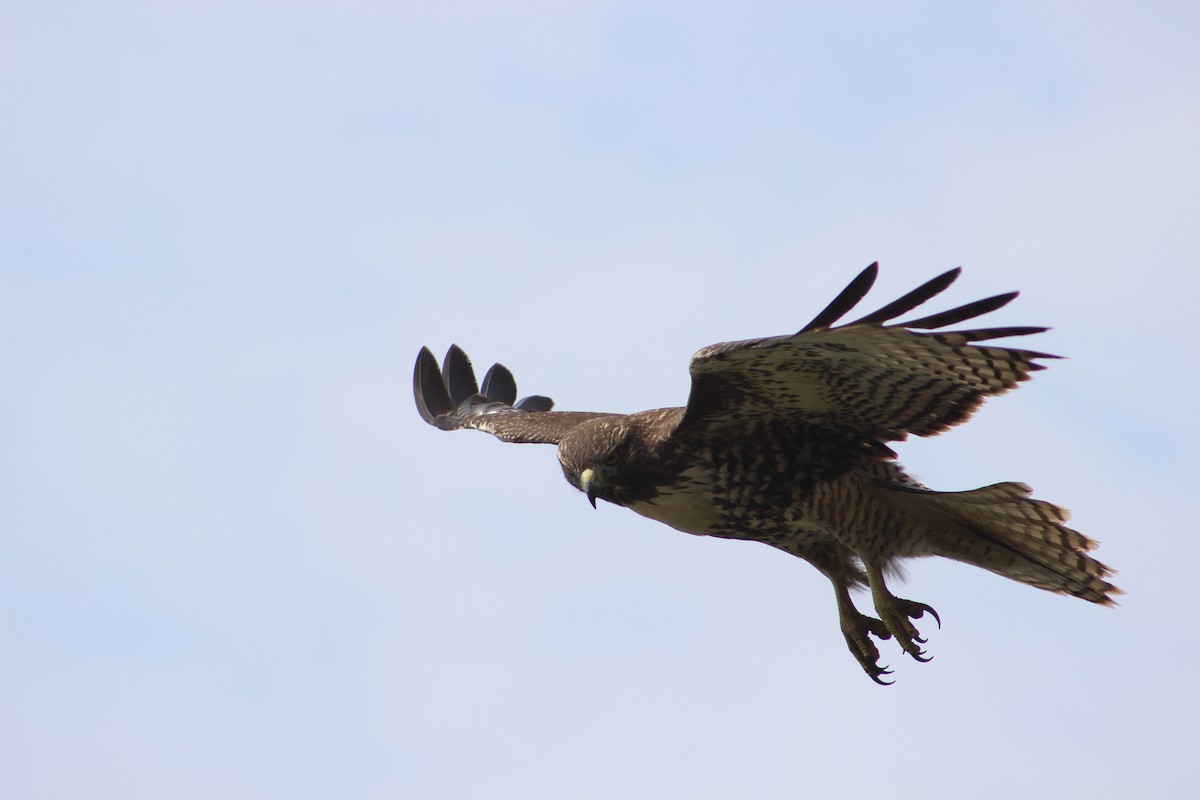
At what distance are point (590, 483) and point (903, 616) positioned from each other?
167 cm

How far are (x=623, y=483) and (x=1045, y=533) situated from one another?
204 centimetres

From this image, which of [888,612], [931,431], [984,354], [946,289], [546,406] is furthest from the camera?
[546,406]

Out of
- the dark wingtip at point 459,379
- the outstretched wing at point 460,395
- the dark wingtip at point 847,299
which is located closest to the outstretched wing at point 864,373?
the dark wingtip at point 847,299

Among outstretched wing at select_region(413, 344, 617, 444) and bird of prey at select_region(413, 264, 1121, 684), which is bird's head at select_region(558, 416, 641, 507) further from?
outstretched wing at select_region(413, 344, 617, 444)

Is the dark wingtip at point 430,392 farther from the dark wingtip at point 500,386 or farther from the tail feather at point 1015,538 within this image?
the tail feather at point 1015,538

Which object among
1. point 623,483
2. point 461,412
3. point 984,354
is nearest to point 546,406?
point 461,412

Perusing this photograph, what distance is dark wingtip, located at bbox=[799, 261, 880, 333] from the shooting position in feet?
20.5

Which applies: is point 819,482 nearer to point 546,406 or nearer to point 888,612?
point 888,612

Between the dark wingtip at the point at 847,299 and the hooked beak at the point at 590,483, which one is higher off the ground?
the hooked beak at the point at 590,483

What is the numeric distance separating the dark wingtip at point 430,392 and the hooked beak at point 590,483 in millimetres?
3308

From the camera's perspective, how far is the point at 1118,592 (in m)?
8.11

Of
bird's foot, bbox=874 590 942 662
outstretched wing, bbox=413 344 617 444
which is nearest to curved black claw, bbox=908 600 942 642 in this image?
bird's foot, bbox=874 590 942 662

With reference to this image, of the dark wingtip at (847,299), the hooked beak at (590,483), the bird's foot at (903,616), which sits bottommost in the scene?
the bird's foot at (903,616)

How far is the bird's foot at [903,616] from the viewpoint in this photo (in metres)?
8.07
